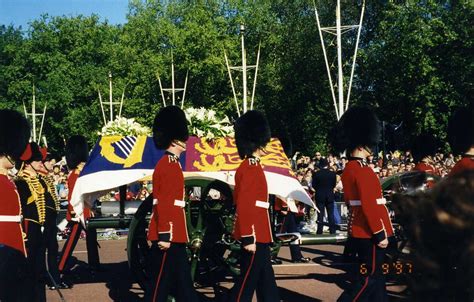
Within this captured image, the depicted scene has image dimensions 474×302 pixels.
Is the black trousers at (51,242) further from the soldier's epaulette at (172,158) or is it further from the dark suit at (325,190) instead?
the dark suit at (325,190)

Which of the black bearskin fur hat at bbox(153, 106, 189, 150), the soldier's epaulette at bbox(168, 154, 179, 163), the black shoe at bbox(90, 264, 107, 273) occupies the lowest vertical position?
the black shoe at bbox(90, 264, 107, 273)

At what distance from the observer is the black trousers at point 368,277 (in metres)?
5.77

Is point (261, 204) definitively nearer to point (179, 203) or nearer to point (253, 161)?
point (253, 161)

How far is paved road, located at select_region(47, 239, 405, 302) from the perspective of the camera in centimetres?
800

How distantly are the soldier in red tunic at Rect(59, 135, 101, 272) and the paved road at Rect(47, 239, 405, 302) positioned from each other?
0.25m

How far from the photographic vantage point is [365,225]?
603 centimetres

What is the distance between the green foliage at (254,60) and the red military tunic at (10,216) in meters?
25.1

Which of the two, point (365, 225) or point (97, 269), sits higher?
point (365, 225)

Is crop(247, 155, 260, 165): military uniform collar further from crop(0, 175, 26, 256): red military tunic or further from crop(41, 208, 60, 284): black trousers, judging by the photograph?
crop(41, 208, 60, 284): black trousers

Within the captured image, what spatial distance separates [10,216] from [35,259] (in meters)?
1.41

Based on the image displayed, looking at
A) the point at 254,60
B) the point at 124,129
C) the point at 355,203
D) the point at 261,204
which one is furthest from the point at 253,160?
the point at 254,60

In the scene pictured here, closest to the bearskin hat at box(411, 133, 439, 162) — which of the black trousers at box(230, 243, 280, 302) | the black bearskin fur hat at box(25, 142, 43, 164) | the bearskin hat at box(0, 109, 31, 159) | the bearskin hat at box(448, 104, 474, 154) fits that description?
the bearskin hat at box(448, 104, 474, 154)

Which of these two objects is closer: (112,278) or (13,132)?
(13,132)

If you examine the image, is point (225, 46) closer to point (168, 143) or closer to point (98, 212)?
point (98, 212)
